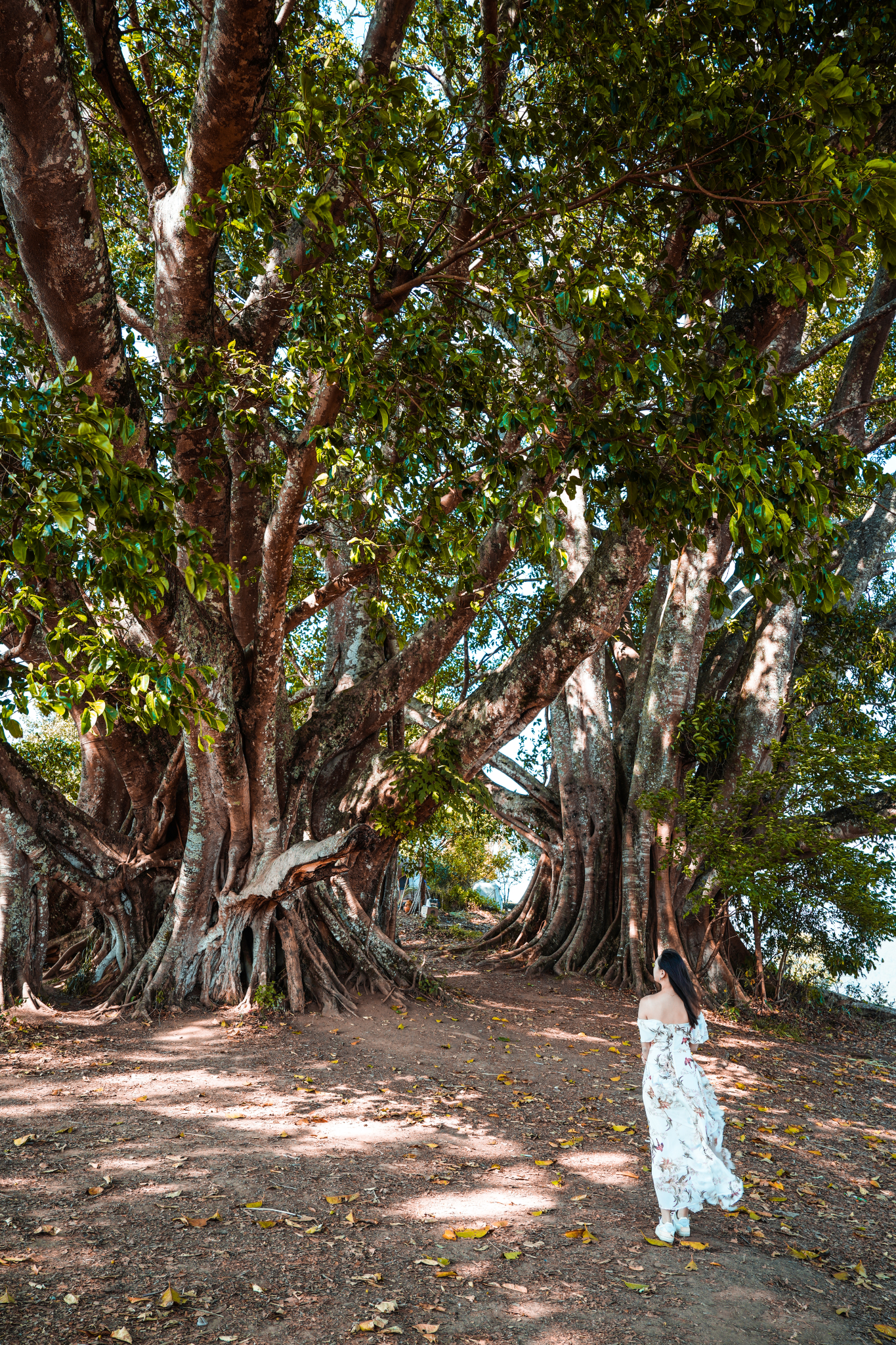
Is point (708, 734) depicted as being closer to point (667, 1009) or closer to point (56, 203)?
point (667, 1009)

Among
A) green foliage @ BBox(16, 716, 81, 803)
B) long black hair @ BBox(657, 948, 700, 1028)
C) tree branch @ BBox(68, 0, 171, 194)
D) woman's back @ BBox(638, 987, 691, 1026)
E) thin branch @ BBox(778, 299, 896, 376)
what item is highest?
thin branch @ BBox(778, 299, 896, 376)

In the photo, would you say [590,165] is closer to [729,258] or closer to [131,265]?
[729,258]

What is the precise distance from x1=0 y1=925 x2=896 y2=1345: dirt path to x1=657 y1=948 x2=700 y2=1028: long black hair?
3.10 ft

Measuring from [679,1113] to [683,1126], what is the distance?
0.06m

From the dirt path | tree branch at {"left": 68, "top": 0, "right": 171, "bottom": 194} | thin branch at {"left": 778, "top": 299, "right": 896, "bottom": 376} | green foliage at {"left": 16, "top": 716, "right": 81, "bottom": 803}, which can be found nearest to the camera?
the dirt path

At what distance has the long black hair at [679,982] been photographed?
3.85 metres

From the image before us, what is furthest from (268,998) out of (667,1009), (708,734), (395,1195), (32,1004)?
(708,734)

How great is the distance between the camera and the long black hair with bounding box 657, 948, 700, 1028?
3.85 metres

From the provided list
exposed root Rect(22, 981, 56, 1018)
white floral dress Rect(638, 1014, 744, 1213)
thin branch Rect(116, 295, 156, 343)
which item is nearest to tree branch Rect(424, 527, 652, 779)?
white floral dress Rect(638, 1014, 744, 1213)

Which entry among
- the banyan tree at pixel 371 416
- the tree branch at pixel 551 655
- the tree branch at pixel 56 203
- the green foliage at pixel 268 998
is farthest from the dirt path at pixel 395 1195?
the tree branch at pixel 56 203

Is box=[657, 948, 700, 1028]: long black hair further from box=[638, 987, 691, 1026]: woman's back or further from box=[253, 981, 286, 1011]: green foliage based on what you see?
box=[253, 981, 286, 1011]: green foliage

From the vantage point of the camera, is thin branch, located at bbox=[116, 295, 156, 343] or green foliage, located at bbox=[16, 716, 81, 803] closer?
thin branch, located at bbox=[116, 295, 156, 343]

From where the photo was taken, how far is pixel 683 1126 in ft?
12.2

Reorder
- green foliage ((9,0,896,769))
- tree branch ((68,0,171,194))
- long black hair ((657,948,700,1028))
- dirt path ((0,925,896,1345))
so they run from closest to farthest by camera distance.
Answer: dirt path ((0,925,896,1345)) → green foliage ((9,0,896,769)) → long black hair ((657,948,700,1028)) → tree branch ((68,0,171,194))
